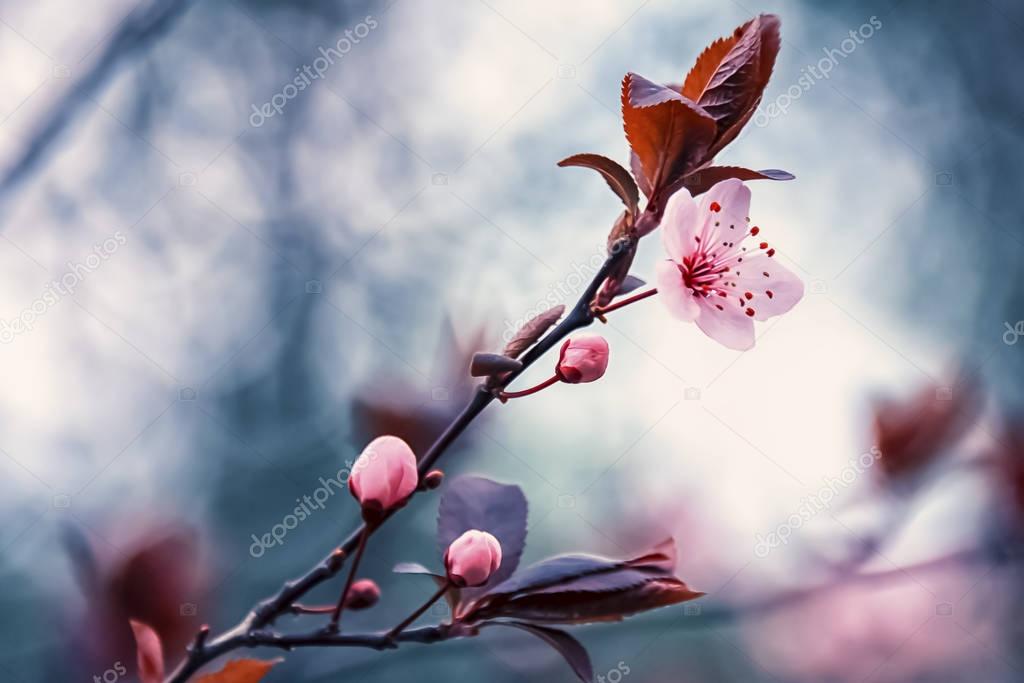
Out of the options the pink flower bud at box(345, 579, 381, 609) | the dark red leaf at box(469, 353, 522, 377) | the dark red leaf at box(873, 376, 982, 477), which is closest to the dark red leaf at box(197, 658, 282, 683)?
the pink flower bud at box(345, 579, 381, 609)

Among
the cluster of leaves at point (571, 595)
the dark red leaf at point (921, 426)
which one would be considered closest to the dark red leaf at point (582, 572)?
the cluster of leaves at point (571, 595)

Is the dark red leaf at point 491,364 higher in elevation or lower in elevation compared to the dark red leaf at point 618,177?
lower

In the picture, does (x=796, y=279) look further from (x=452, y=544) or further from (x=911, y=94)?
(x=911, y=94)

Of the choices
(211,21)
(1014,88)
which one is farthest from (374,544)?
(1014,88)

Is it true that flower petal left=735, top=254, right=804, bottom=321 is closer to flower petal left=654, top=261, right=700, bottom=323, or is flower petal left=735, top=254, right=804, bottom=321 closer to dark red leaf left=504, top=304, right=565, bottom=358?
flower petal left=654, top=261, right=700, bottom=323

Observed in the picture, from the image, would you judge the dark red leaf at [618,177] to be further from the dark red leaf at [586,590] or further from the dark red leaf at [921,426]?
the dark red leaf at [921,426]
